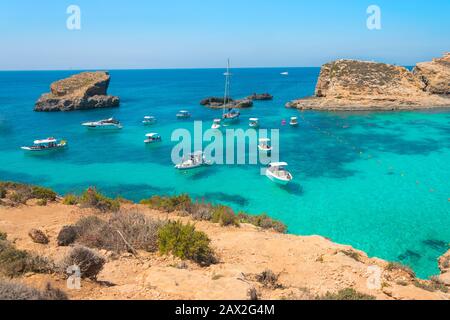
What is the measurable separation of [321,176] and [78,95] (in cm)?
5591

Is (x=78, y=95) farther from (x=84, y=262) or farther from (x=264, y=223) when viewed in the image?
(x=84, y=262)

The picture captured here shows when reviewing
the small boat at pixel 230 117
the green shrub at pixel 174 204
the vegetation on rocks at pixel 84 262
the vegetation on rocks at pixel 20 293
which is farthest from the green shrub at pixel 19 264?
the small boat at pixel 230 117

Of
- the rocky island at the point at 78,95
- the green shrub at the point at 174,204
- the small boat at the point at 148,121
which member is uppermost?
the rocky island at the point at 78,95

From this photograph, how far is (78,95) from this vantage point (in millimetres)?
66312

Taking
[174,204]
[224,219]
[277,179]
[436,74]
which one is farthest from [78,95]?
[436,74]

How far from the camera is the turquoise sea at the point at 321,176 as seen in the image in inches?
713

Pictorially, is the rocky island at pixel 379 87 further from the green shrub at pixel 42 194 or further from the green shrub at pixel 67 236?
the green shrub at pixel 67 236

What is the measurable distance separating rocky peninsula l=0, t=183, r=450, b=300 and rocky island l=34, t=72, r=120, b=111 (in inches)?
2136

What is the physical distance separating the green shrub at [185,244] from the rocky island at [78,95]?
62304 mm

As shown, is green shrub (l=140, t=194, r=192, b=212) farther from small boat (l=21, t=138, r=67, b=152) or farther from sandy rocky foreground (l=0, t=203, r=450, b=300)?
small boat (l=21, t=138, r=67, b=152)

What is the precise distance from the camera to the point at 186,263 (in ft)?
31.8

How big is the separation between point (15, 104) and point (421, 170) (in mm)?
77194
